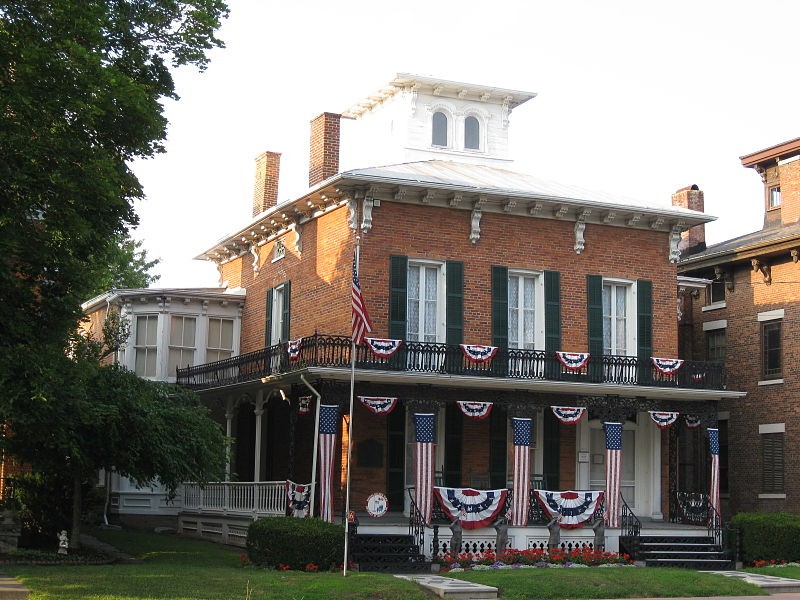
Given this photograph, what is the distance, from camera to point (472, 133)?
34.7m

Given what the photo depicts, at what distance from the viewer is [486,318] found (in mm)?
28828

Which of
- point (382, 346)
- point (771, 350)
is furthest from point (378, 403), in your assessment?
point (771, 350)

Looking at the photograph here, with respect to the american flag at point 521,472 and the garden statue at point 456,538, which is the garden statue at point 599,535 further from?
the garden statue at point 456,538

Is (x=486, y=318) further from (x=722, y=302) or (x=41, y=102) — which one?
(x=41, y=102)

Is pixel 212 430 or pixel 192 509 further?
pixel 192 509

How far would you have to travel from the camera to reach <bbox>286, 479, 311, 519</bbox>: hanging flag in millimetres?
25922

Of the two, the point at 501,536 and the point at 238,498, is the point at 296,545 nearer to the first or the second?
the point at 501,536

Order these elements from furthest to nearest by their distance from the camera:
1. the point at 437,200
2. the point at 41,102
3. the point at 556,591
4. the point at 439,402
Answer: the point at 437,200 < the point at 439,402 < the point at 556,591 < the point at 41,102

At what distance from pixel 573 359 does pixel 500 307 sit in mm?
2195

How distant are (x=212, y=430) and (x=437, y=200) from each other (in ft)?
26.0

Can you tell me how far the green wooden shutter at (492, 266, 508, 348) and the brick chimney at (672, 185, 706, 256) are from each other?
1048cm

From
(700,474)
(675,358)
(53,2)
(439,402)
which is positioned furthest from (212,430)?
(700,474)

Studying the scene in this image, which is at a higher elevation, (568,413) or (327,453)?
(568,413)

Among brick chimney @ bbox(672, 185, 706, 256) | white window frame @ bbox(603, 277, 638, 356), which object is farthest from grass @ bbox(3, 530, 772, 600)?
brick chimney @ bbox(672, 185, 706, 256)
